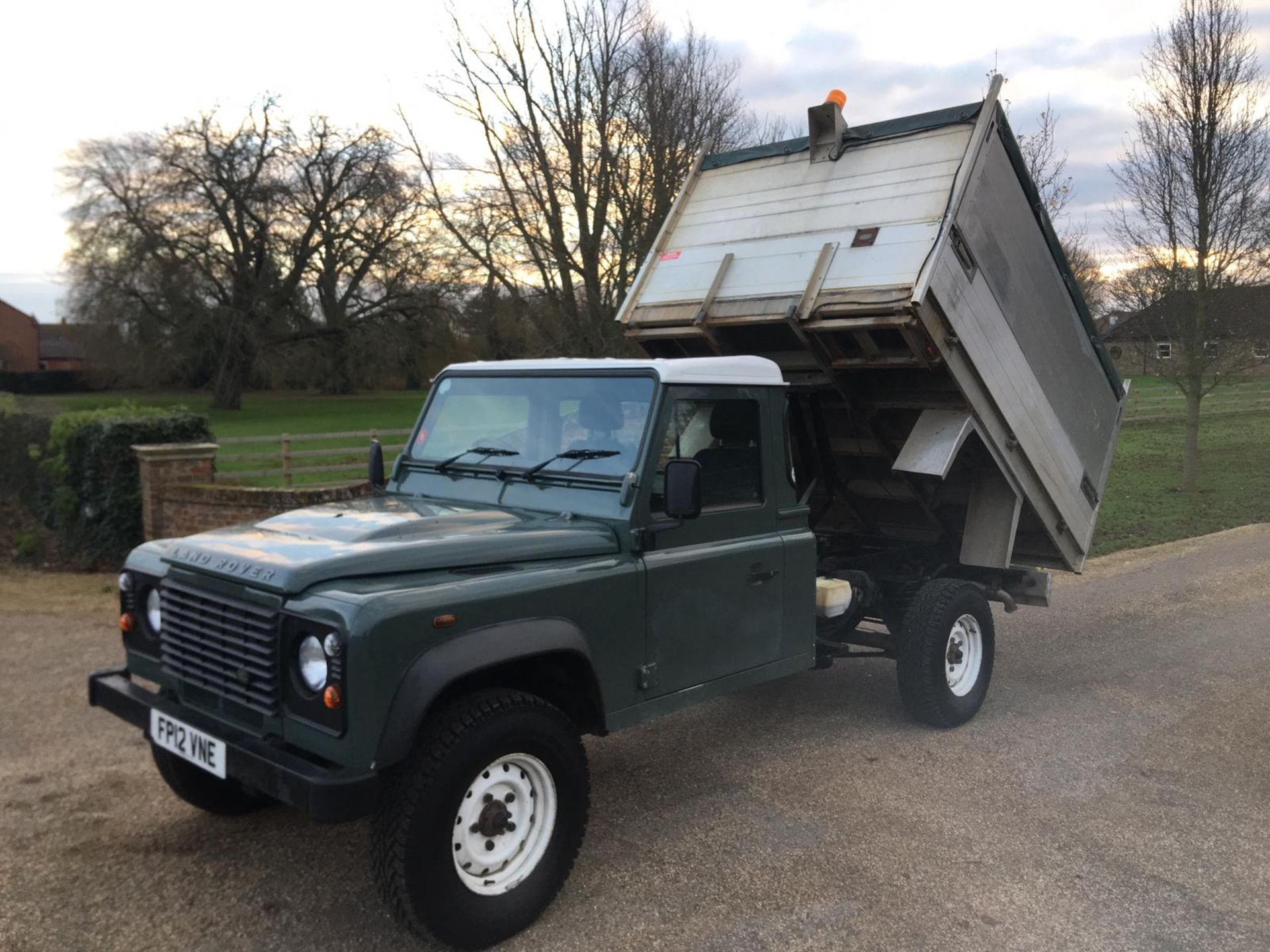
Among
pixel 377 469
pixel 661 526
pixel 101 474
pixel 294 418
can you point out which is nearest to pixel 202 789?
pixel 377 469

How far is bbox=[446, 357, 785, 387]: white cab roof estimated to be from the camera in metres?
4.26

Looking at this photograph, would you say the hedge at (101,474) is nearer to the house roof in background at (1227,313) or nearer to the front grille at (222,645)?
the front grille at (222,645)

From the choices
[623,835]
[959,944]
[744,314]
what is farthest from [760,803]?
[744,314]

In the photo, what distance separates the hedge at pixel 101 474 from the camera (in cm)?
965

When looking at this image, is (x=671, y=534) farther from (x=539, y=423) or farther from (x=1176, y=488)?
(x=1176, y=488)

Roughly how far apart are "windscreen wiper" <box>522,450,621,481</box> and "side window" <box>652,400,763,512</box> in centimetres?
24

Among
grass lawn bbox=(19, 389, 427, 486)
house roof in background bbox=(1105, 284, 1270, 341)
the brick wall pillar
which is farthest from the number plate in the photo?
house roof in background bbox=(1105, 284, 1270, 341)

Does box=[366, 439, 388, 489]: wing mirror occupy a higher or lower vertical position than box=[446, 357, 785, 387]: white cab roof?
lower

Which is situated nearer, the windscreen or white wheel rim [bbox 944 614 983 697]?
the windscreen

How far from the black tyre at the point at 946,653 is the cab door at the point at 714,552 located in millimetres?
1224

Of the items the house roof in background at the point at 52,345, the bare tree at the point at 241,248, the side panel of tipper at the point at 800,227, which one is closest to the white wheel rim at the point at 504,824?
the side panel of tipper at the point at 800,227

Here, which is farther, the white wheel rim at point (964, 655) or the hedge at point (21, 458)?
the hedge at point (21, 458)

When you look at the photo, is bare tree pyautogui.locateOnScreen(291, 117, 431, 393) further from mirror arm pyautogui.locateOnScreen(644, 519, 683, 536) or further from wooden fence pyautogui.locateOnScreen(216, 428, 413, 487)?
mirror arm pyautogui.locateOnScreen(644, 519, 683, 536)

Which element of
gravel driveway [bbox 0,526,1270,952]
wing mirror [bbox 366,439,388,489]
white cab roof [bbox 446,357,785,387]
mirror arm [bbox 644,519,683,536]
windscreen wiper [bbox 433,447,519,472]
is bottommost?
gravel driveway [bbox 0,526,1270,952]
